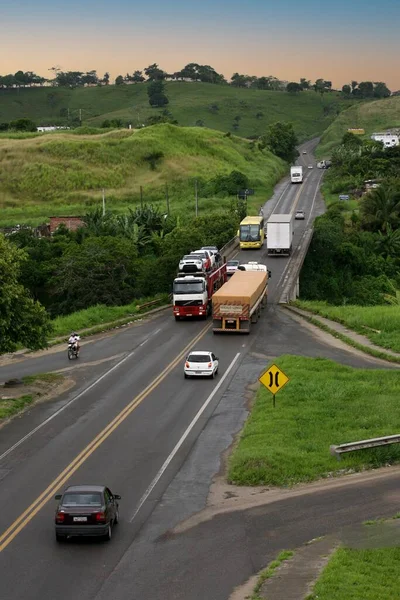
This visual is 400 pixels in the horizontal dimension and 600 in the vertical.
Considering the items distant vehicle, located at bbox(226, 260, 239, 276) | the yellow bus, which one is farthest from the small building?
distant vehicle, located at bbox(226, 260, 239, 276)

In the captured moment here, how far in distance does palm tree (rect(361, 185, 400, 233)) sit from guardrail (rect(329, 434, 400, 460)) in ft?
239

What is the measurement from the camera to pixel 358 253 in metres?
93.6

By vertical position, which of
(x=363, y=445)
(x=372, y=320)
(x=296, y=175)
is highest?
(x=296, y=175)

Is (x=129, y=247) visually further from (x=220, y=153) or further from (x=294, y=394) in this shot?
(x=220, y=153)

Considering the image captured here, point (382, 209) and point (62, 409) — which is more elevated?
point (382, 209)

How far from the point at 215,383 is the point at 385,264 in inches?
2096

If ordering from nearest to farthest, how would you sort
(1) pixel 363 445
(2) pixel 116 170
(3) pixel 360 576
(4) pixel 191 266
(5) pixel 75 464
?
1. (3) pixel 360 576
2. (1) pixel 363 445
3. (5) pixel 75 464
4. (4) pixel 191 266
5. (2) pixel 116 170

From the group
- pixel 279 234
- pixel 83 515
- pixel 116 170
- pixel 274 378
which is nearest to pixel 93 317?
pixel 279 234

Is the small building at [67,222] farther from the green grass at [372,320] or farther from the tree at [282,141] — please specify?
the tree at [282,141]

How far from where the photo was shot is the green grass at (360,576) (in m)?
19.2

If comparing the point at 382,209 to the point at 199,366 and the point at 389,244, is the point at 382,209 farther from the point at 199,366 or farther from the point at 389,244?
the point at 199,366

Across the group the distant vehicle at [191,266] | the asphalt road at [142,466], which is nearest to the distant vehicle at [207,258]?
the distant vehicle at [191,266]

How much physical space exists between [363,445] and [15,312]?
1876 centimetres

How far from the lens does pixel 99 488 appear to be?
24375 mm
